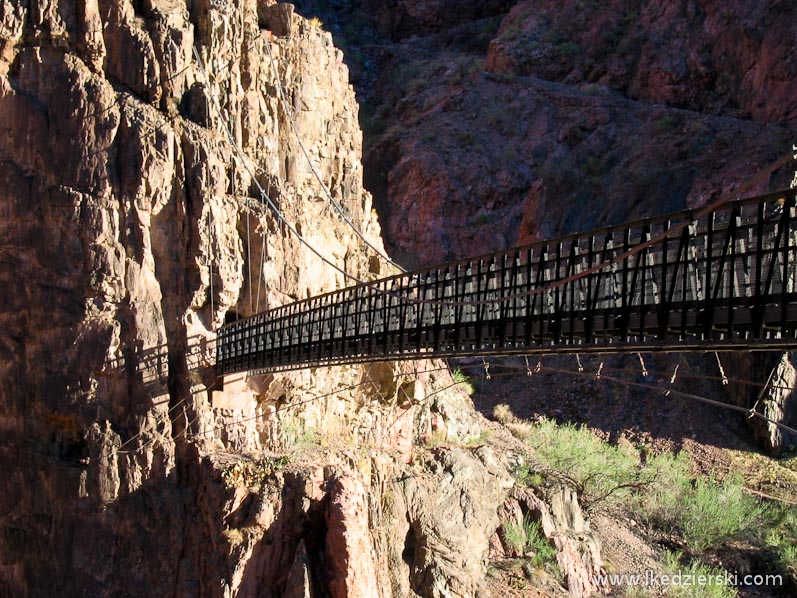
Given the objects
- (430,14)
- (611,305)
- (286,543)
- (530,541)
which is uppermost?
(430,14)

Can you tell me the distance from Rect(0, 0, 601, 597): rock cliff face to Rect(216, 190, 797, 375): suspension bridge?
2.23 m

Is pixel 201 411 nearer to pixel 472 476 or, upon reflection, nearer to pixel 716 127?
pixel 472 476

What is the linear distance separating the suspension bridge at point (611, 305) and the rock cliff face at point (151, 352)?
2234 millimetres

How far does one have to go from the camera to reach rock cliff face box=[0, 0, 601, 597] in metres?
20.5

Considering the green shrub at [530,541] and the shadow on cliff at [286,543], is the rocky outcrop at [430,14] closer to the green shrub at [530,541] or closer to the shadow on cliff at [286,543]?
the green shrub at [530,541]

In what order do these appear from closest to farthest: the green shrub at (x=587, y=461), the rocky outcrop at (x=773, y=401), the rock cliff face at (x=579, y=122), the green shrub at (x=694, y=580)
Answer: the green shrub at (x=694, y=580) < the green shrub at (x=587, y=461) < the rocky outcrop at (x=773, y=401) < the rock cliff face at (x=579, y=122)

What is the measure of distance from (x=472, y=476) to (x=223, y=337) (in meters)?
6.12

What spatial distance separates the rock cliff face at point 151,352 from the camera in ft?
67.3

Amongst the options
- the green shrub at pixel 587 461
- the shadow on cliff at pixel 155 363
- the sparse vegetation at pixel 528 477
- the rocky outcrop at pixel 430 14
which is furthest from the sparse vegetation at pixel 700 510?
the rocky outcrop at pixel 430 14

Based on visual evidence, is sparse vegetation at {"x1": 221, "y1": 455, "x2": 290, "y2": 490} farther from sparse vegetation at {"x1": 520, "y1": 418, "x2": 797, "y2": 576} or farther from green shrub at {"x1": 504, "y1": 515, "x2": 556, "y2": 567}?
sparse vegetation at {"x1": 520, "y1": 418, "x2": 797, "y2": 576}

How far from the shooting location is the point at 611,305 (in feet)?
44.6

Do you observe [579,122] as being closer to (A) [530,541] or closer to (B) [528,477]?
(B) [528,477]

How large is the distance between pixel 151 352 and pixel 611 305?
10291 millimetres

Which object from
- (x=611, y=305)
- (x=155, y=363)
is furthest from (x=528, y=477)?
(x=611, y=305)
